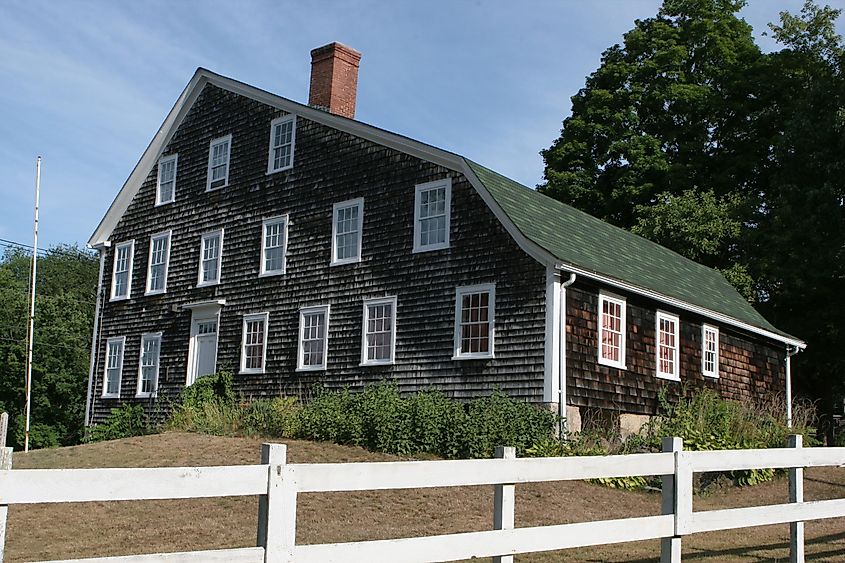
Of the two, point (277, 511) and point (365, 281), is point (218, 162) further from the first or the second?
point (277, 511)

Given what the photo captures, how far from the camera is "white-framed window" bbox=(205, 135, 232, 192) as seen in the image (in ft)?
88.1

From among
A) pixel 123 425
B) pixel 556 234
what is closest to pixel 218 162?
pixel 123 425

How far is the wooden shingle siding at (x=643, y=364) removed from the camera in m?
19.2

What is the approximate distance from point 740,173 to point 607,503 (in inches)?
1207

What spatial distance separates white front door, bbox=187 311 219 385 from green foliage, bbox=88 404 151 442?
1.91 meters

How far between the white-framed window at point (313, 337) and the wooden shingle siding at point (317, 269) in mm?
189

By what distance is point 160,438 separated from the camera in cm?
1970

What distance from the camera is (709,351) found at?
24.1 metres

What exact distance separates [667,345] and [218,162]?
13539mm

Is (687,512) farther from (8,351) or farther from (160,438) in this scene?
(8,351)

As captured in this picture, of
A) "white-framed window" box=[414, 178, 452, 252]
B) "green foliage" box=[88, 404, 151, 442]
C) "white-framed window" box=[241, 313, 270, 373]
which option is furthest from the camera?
"green foliage" box=[88, 404, 151, 442]

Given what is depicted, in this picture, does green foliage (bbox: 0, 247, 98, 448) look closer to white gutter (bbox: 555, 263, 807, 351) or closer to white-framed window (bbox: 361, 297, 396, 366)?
white-framed window (bbox: 361, 297, 396, 366)

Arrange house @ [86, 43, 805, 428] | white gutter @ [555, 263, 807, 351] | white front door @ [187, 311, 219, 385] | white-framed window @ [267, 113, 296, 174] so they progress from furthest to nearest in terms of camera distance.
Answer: white front door @ [187, 311, 219, 385]
white-framed window @ [267, 113, 296, 174]
house @ [86, 43, 805, 428]
white gutter @ [555, 263, 807, 351]

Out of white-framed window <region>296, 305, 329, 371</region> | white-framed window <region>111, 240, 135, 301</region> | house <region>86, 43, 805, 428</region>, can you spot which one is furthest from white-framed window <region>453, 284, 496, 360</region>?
white-framed window <region>111, 240, 135, 301</region>
